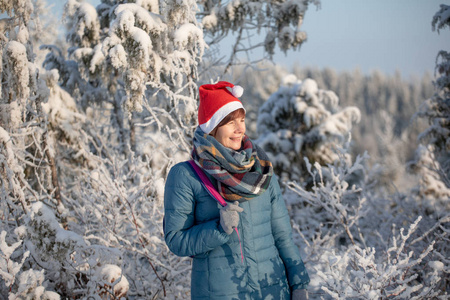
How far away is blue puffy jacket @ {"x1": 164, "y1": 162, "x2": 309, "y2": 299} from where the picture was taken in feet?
6.04

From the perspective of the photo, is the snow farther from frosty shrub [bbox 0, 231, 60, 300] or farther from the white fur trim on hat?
the white fur trim on hat

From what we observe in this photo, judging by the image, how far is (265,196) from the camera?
2.01 meters

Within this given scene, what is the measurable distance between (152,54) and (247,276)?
2868 millimetres

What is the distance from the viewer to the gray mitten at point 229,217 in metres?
1.73

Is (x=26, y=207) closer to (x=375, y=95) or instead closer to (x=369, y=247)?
(x=369, y=247)

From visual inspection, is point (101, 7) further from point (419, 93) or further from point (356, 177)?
point (419, 93)

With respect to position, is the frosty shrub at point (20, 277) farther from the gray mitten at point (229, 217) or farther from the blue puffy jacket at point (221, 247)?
the gray mitten at point (229, 217)

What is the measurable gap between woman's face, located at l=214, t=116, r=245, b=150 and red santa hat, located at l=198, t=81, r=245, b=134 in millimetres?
57

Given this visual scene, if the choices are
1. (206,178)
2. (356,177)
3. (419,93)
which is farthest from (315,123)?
(419,93)

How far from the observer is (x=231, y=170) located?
1.90 m

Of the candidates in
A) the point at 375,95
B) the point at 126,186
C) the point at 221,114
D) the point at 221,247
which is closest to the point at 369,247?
the point at 221,247

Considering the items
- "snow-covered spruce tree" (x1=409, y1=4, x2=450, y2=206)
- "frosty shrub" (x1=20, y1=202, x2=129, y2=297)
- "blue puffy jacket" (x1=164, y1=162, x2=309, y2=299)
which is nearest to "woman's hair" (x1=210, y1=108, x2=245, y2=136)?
"blue puffy jacket" (x1=164, y1=162, x2=309, y2=299)

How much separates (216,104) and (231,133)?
0.21 m

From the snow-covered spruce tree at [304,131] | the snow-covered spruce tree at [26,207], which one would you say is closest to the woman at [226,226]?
the snow-covered spruce tree at [26,207]
